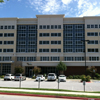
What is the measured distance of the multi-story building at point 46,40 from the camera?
51438 millimetres

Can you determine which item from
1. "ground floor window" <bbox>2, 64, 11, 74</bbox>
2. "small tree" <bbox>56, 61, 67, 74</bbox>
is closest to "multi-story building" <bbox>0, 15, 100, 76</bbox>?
"ground floor window" <bbox>2, 64, 11, 74</bbox>

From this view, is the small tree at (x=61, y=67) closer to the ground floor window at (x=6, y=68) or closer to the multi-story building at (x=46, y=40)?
the multi-story building at (x=46, y=40)

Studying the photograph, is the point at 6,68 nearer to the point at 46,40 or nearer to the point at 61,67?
the point at 46,40

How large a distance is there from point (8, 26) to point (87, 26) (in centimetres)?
2570

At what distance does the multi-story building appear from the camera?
5144 centimetres

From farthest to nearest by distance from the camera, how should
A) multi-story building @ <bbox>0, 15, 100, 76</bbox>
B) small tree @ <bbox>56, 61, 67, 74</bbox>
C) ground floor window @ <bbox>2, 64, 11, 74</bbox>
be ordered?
ground floor window @ <bbox>2, 64, 11, 74</bbox> < multi-story building @ <bbox>0, 15, 100, 76</bbox> < small tree @ <bbox>56, 61, 67, 74</bbox>

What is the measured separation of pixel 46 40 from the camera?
52.1m

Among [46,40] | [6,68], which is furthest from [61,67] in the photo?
[6,68]

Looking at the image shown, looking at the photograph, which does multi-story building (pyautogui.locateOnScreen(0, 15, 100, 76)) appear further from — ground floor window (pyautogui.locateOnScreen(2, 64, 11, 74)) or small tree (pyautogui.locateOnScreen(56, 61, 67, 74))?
small tree (pyautogui.locateOnScreen(56, 61, 67, 74))

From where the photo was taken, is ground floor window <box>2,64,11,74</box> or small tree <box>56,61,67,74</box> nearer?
small tree <box>56,61,67,74</box>

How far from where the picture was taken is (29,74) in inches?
2023

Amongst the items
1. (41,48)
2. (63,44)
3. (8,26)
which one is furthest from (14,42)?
(63,44)

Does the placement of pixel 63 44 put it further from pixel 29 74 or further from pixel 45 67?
pixel 29 74

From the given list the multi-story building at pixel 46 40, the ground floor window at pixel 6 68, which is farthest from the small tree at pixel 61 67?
the ground floor window at pixel 6 68
